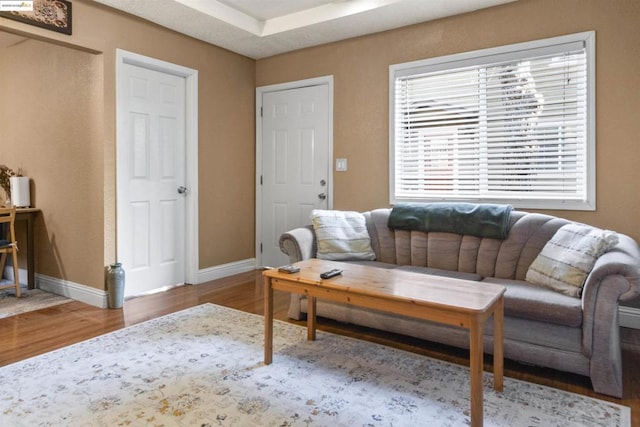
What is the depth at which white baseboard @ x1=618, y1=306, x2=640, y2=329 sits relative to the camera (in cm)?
299

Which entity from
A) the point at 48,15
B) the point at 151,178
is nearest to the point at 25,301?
the point at 151,178

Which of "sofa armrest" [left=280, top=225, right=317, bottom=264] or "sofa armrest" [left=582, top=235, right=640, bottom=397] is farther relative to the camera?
"sofa armrest" [left=280, top=225, right=317, bottom=264]

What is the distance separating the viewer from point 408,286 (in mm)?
2117

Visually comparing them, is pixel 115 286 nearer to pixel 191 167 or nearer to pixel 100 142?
pixel 100 142

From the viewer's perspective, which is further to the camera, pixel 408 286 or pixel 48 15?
pixel 48 15

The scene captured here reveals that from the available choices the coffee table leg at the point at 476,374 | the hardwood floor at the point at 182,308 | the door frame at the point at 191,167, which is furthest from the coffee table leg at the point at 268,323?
the door frame at the point at 191,167

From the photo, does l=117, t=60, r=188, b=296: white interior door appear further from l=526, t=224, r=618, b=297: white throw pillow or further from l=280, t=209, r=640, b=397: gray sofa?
l=526, t=224, r=618, b=297: white throw pillow

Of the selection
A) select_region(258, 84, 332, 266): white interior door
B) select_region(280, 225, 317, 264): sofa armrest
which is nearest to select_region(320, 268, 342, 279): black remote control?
select_region(280, 225, 317, 264): sofa armrest

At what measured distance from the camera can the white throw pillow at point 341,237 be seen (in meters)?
3.33

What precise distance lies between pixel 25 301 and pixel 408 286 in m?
3.44

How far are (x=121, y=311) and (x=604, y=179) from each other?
388 centimetres

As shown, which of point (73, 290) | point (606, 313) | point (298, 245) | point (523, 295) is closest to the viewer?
point (606, 313)

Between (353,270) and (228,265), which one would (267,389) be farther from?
(228,265)

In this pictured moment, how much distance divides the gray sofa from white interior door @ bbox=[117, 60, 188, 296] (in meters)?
1.53
